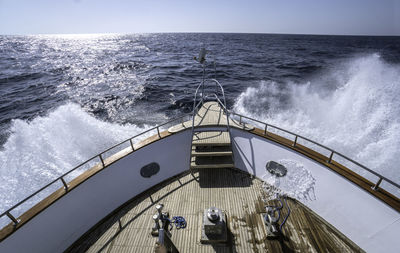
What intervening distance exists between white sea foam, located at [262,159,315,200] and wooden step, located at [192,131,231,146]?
185 centimetres

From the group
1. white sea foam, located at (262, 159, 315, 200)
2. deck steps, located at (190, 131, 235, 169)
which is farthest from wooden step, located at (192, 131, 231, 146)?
white sea foam, located at (262, 159, 315, 200)

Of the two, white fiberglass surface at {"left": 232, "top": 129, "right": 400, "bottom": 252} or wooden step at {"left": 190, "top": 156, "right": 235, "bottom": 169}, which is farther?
wooden step at {"left": 190, "top": 156, "right": 235, "bottom": 169}

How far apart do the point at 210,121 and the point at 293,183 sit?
3391 millimetres

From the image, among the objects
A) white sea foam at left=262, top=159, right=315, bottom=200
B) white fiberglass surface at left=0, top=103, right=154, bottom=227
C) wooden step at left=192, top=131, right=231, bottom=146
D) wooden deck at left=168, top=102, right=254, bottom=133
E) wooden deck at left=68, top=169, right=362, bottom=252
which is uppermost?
wooden deck at left=168, top=102, right=254, bottom=133

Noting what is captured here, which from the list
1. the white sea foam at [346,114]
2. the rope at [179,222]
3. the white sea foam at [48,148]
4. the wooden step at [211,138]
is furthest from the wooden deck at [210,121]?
the white sea foam at [346,114]

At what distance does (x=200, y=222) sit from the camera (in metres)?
4.73

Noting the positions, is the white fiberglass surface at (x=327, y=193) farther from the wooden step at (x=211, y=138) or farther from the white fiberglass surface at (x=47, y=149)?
the white fiberglass surface at (x=47, y=149)

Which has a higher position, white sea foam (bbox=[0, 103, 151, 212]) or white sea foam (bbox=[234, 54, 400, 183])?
white sea foam (bbox=[234, 54, 400, 183])

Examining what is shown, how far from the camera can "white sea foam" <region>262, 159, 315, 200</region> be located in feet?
17.0

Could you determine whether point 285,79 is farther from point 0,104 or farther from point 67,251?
point 0,104

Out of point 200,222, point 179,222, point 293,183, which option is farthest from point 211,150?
point 293,183

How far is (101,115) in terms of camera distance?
45.9 ft

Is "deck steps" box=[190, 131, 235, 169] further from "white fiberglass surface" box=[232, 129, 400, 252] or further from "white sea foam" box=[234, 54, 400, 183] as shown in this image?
"white sea foam" box=[234, 54, 400, 183]

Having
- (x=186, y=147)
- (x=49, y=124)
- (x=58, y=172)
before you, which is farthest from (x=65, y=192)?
(x=49, y=124)
